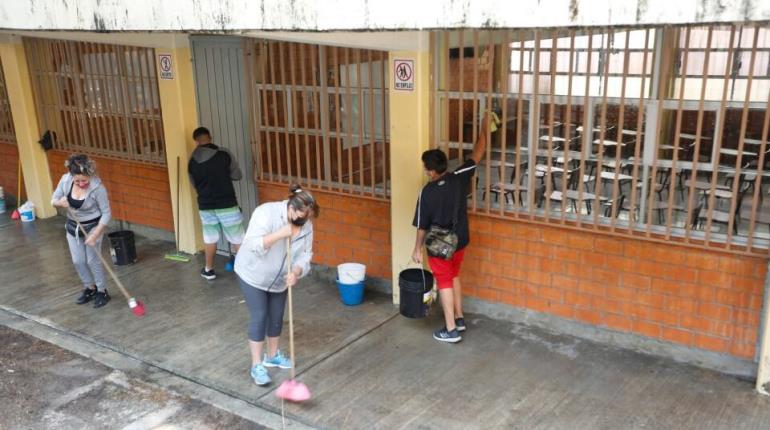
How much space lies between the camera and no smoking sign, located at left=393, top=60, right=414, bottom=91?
19.6ft

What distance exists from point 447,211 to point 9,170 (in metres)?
8.41

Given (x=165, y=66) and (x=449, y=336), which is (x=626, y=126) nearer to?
(x=449, y=336)

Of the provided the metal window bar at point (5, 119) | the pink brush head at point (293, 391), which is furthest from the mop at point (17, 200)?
the pink brush head at point (293, 391)

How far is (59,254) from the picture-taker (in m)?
8.57

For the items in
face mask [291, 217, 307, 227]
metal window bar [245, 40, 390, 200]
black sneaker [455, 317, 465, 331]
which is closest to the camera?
face mask [291, 217, 307, 227]

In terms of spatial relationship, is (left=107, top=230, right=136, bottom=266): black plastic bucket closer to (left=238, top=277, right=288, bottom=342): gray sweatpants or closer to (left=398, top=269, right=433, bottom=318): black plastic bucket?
(left=238, top=277, right=288, bottom=342): gray sweatpants

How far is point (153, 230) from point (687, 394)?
683 cm

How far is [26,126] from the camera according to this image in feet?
32.2

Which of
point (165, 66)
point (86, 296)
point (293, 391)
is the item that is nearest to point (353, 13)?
point (293, 391)

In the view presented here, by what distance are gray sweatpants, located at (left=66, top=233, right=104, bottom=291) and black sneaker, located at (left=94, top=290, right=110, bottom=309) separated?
0.05 m

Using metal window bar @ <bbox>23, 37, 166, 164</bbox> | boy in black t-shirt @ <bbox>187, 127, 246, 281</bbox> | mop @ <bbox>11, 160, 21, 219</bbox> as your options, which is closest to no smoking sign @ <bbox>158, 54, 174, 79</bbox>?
metal window bar @ <bbox>23, 37, 166, 164</bbox>

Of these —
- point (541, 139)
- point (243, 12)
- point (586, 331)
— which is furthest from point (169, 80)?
point (586, 331)

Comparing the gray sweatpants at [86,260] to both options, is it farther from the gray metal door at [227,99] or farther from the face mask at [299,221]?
the face mask at [299,221]

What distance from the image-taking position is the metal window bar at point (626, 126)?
16.3ft
